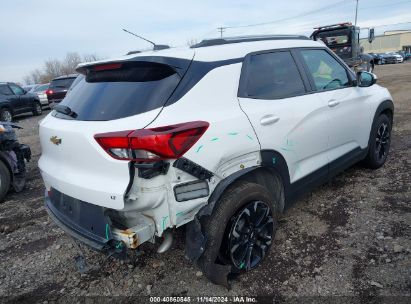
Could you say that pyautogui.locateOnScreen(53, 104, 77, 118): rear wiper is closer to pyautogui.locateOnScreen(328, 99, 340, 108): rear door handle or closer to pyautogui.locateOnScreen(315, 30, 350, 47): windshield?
pyautogui.locateOnScreen(328, 99, 340, 108): rear door handle

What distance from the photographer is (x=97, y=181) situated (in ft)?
7.86

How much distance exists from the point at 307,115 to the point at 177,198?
1610mm

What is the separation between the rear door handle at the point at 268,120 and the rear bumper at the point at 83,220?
1381 mm

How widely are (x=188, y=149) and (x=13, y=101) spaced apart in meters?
15.5

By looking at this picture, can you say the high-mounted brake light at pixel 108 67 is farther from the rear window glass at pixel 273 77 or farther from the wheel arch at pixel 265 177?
the wheel arch at pixel 265 177

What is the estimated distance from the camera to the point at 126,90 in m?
2.54

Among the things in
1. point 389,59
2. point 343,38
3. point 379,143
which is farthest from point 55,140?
Answer: point 389,59

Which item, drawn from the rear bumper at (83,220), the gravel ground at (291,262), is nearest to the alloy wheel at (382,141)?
the gravel ground at (291,262)

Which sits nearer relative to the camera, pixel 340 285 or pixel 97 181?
pixel 97 181

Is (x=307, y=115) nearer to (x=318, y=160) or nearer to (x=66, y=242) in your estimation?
(x=318, y=160)

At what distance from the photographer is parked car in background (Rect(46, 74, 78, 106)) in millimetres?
17703

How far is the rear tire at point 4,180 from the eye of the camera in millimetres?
5160

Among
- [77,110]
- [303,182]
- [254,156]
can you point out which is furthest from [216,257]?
[77,110]

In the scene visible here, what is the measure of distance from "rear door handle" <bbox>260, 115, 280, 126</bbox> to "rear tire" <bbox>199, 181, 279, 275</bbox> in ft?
1.63
